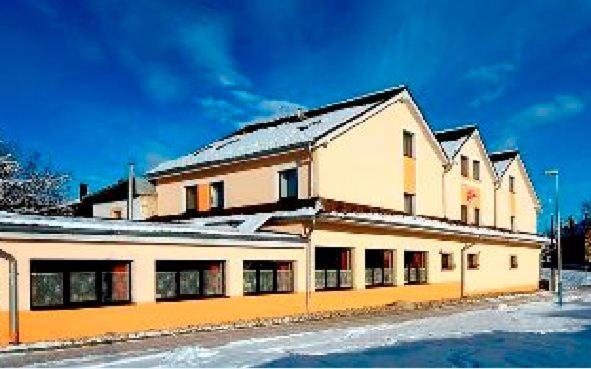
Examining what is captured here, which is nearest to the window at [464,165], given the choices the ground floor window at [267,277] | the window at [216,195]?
the window at [216,195]

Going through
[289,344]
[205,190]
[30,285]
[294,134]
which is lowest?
[289,344]

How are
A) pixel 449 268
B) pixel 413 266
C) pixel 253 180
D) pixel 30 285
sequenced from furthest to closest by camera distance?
pixel 449 268 → pixel 413 266 → pixel 253 180 → pixel 30 285

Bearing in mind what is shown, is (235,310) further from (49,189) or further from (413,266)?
(49,189)

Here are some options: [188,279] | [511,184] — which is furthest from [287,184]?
[511,184]

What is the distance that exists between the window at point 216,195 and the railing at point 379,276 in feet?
23.5

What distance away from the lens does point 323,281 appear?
23.3m

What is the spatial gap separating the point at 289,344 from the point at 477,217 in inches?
941

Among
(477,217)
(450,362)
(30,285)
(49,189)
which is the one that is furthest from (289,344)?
(49,189)

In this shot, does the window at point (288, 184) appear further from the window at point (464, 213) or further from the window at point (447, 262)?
the window at point (464, 213)

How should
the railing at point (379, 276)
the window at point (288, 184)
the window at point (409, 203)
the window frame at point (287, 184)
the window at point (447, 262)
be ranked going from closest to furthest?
the window frame at point (287, 184)
the window at point (288, 184)
the railing at point (379, 276)
the window at point (409, 203)
the window at point (447, 262)

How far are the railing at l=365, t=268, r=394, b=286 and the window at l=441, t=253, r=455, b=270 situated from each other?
16.6 feet

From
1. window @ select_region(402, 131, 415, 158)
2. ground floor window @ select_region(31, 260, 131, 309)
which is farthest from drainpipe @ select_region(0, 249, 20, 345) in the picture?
window @ select_region(402, 131, 415, 158)

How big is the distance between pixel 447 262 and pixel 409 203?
3947mm

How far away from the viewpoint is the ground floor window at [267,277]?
20.4m
